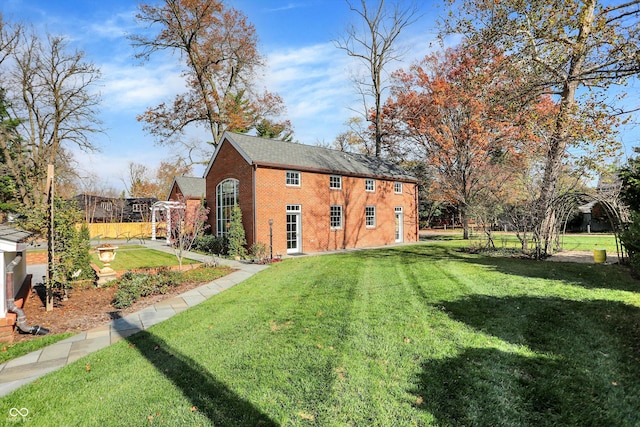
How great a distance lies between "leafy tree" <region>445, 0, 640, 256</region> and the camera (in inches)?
255

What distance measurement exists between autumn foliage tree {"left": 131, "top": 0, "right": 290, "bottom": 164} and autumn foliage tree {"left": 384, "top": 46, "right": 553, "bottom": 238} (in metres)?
12.6

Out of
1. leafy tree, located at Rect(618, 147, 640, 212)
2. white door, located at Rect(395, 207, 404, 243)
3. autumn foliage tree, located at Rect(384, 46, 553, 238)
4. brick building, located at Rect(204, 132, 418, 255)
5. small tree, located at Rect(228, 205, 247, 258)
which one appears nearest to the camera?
leafy tree, located at Rect(618, 147, 640, 212)

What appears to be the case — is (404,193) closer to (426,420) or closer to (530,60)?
(530,60)

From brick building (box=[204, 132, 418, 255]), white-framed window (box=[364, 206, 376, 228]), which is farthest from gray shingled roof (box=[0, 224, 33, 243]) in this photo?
white-framed window (box=[364, 206, 376, 228])

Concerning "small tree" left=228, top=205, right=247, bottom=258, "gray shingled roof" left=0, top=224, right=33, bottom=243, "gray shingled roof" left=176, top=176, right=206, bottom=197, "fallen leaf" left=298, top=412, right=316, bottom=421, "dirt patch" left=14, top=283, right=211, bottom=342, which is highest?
"gray shingled roof" left=176, top=176, right=206, bottom=197

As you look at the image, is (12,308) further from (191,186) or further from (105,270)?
(191,186)

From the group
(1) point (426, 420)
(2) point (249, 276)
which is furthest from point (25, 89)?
(1) point (426, 420)

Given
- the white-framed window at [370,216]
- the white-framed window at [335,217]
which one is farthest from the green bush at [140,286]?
the white-framed window at [370,216]

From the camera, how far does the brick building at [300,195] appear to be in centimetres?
1530

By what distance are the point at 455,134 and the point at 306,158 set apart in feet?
34.3

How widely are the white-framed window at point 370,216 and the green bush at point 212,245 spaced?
28.1 feet

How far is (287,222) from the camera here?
1617 cm

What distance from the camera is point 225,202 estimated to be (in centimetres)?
1756

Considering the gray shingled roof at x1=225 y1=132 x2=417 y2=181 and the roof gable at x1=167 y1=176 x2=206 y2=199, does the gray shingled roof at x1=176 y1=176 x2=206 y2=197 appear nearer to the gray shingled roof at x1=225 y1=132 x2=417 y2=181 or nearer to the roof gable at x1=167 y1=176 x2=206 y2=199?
the roof gable at x1=167 y1=176 x2=206 y2=199
